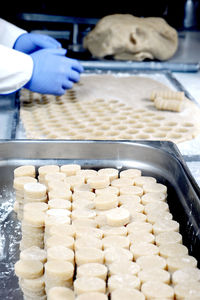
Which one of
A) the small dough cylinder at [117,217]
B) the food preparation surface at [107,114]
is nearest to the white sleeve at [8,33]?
the food preparation surface at [107,114]

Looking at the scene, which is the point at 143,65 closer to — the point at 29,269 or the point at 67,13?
the point at 67,13

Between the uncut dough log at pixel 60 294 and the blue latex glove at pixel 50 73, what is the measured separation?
4.27 feet

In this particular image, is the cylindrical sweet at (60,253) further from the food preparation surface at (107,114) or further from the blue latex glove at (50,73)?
the blue latex glove at (50,73)

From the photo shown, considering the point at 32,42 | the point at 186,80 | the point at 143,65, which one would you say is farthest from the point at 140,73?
the point at 32,42

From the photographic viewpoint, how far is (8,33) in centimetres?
239

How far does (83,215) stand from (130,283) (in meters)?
0.27

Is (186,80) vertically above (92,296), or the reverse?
(92,296)

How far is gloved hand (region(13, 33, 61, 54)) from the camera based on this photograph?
2.33m

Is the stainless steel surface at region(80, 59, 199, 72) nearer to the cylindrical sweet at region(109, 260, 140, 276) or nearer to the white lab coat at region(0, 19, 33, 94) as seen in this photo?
the white lab coat at region(0, 19, 33, 94)

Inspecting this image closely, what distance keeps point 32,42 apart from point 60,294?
1.72m

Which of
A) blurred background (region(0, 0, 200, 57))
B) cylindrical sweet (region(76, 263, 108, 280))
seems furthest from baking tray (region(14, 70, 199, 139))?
cylindrical sweet (region(76, 263, 108, 280))

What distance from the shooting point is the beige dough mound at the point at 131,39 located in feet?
9.17

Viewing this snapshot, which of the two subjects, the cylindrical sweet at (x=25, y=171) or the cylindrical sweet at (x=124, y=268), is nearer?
the cylindrical sweet at (x=124, y=268)

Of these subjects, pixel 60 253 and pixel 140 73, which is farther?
pixel 140 73
